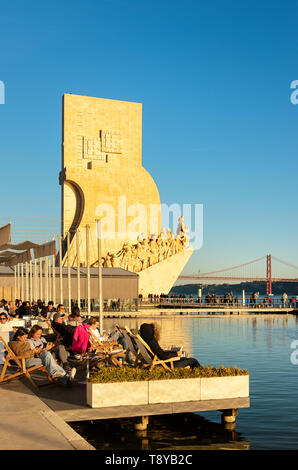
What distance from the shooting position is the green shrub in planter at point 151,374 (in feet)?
20.7

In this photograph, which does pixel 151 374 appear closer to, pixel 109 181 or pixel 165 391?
pixel 165 391

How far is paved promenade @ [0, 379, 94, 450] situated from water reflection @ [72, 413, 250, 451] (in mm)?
614

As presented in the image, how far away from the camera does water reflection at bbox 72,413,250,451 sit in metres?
6.09

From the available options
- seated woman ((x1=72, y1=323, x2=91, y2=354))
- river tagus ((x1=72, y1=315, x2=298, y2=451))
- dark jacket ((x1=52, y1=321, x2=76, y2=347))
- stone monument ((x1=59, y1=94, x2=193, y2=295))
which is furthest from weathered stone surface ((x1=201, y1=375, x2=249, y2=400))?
stone monument ((x1=59, y1=94, x2=193, y2=295))

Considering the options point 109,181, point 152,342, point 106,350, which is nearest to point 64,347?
point 106,350

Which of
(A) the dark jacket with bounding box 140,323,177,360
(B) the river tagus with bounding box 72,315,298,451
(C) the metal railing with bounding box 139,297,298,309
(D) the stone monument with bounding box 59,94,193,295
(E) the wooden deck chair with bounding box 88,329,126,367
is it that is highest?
(D) the stone monument with bounding box 59,94,193,295

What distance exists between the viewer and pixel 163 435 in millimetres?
6477

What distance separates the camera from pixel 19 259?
86.0 feet

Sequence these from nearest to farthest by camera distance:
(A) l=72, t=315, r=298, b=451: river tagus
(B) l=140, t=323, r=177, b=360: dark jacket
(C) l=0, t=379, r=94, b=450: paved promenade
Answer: (C) l=0, t=379, r=94, b=450: paved promenade
(A) l=72, t=315, r=298, b=451: river tagus
(B) l=140, t=323, r=177, b=360: dark jacket

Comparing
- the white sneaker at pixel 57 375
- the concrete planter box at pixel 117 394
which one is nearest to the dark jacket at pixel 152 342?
the concrete planter box at pixel 117 394

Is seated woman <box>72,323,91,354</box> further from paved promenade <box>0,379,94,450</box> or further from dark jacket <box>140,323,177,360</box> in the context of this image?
paved promenade <box>0,379,94,450</box>

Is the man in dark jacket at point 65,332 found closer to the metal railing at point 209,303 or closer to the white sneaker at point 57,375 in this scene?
the white sneaker at point 57,375

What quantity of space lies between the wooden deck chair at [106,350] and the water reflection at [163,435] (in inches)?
38.1
